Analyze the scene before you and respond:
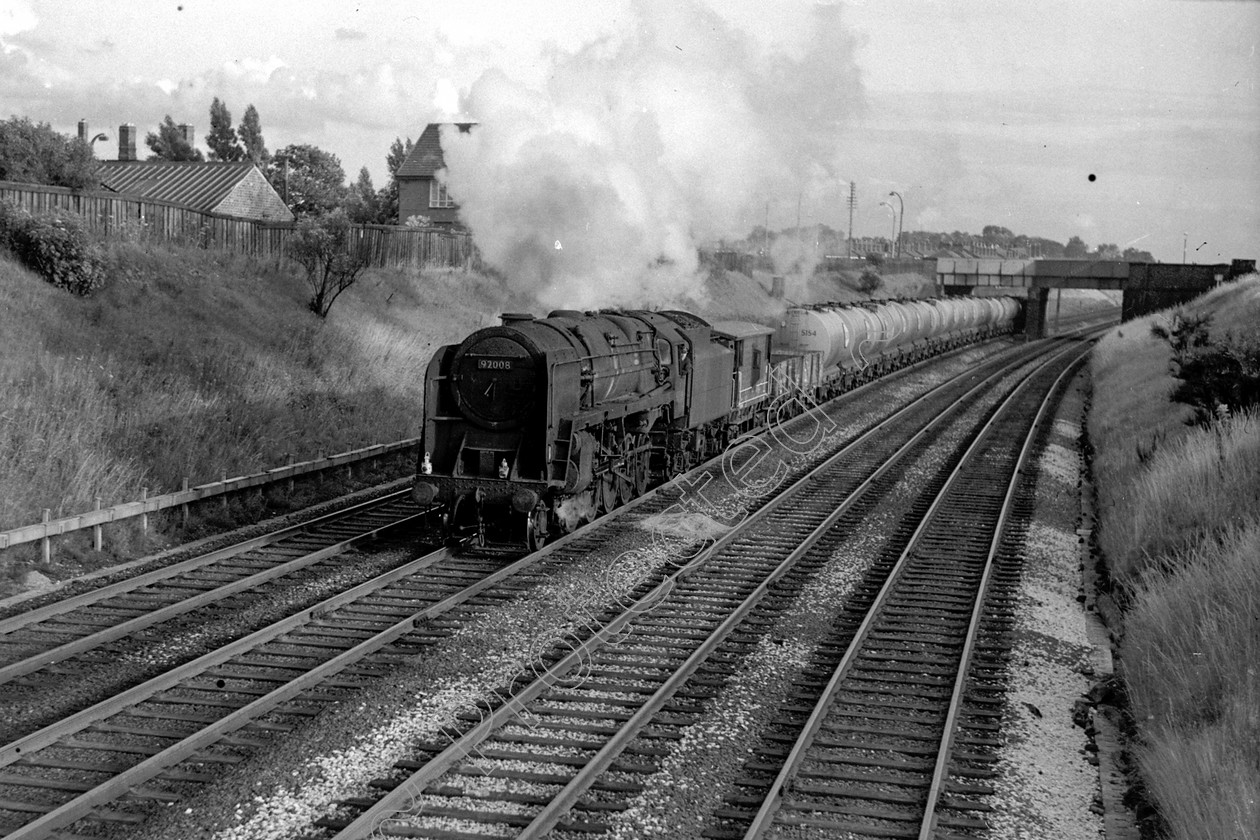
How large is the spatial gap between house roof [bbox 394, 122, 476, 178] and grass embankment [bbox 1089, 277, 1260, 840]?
36.4 m

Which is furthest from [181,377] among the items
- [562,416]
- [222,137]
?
[222,137]

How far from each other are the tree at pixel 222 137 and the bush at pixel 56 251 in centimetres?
6996

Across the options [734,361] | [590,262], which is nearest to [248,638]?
[590,262]

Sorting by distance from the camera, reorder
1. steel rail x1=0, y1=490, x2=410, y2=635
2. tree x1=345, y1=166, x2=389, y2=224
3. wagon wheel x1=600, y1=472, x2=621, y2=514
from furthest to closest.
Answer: tree x1=345, y1=166, x2=389, y2=224, wagon wheel x1=600, y1=472, x2=621, y2=514, steel rail x1=0, y1=490, x2=410, y2=635

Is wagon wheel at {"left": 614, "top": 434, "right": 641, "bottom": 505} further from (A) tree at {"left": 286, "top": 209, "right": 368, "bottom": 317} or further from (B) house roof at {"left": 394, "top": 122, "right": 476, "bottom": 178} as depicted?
(B) house roof at {"left": 394, "top": 122, "right": 476, "bottom": 178}

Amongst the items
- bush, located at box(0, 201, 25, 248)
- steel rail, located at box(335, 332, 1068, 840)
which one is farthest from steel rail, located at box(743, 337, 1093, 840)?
bush, located at box(0, 201, 25, 248)

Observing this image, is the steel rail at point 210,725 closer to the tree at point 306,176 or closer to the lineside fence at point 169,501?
the lineside fence at point 169,501

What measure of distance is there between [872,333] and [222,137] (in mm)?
68957

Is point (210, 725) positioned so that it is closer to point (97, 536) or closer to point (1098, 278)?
point (97, 536)

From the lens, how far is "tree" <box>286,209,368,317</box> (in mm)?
27375

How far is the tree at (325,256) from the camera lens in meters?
27.4

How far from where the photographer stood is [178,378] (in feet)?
62.1

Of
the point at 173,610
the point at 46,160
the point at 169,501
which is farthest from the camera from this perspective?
the point at 46,160

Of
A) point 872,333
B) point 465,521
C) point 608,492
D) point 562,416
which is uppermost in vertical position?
point 872,333
